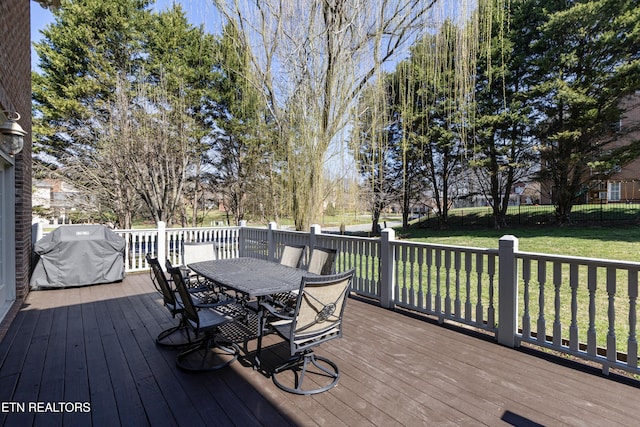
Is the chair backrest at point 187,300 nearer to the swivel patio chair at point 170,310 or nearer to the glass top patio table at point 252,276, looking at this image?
the swivel patio chair at point 170,310

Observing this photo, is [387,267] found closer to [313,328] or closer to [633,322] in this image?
[313,328]

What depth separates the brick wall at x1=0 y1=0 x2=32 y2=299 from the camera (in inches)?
136

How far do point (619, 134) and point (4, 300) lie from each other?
19.2m

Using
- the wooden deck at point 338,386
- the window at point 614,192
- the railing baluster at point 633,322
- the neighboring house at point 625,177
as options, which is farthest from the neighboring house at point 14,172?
the window at point 614,192

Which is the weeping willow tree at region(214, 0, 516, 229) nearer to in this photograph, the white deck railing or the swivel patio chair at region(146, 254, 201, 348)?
the white deck railing

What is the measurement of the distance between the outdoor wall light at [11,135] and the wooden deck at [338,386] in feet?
6.84


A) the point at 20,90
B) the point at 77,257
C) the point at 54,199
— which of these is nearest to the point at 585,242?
the point at 77,257

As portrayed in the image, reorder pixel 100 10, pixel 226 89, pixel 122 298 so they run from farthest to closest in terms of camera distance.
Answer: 1. pixel 226 89
2. pixel 100 10
3. pixel 122 298

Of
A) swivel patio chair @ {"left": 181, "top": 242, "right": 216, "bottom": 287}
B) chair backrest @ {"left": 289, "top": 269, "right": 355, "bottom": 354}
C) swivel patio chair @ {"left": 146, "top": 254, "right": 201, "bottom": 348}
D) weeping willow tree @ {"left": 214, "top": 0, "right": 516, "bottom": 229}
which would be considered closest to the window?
weeping willow tree @ {"left": 214, "top": 0, "right": 516, "bottom": 229}

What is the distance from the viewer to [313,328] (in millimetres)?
2377

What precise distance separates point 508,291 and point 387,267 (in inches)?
59.5

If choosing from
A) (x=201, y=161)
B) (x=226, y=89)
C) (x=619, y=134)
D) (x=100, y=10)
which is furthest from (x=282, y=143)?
(x=619, y=134)

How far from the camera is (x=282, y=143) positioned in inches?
231

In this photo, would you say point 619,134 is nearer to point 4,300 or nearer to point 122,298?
point 122,298
